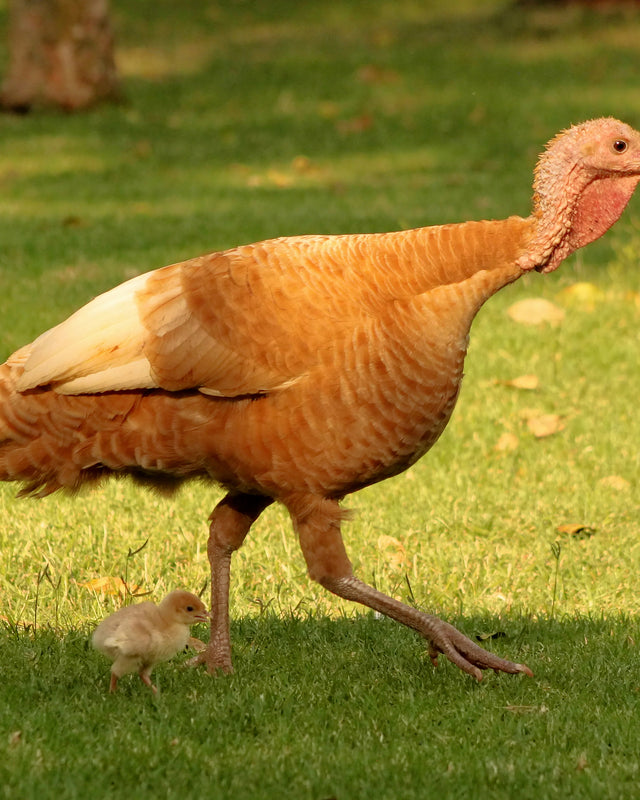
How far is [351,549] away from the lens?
6277mm

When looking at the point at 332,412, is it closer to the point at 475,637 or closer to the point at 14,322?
the point at 475,637

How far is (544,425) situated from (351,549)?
1842mm

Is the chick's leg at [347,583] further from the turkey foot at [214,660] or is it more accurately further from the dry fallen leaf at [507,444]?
the dry fallen leaf at [507,444]

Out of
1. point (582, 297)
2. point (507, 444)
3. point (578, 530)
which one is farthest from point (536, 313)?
point (578, 530)

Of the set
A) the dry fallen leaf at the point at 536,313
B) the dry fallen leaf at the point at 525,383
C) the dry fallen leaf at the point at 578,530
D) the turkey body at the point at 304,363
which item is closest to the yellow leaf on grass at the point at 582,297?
the dry fallen leaf at the point at 536,313

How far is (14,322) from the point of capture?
334 inches

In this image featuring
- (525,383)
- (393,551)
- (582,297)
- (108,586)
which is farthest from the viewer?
(582,297)

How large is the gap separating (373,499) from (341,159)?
8136mm

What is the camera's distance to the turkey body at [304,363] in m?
4.66

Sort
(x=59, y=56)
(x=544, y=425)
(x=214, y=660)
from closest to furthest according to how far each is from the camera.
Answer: (x=214, y=660), (x=544, y=425), (x=59, y=56)

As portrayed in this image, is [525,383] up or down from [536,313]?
down

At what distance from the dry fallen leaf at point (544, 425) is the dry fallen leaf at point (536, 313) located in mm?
1480

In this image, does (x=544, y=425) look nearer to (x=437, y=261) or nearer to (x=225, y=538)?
(x=225, y=538)

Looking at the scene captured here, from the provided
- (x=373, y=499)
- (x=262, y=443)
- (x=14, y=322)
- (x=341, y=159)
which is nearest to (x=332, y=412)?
(x=262, y=443)
